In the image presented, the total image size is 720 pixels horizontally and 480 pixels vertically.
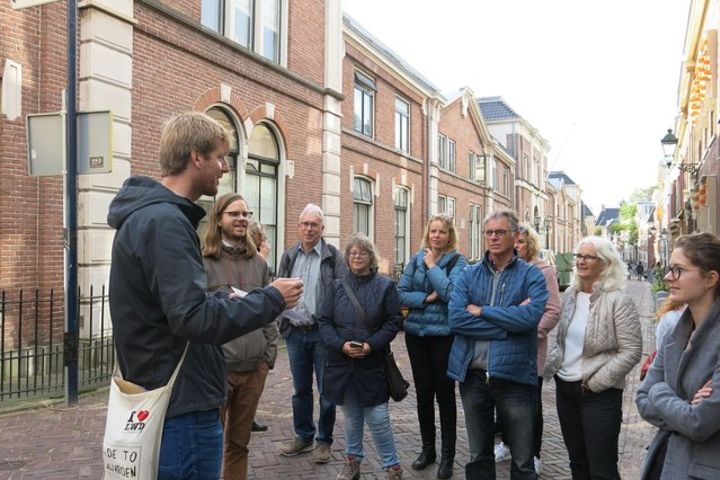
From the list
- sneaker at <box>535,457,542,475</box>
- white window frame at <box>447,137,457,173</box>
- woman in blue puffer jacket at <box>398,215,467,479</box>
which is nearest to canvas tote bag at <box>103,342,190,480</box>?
woman in blue puffer jacket at <box>398,215,467,479</box>

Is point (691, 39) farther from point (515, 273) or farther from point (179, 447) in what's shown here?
point (179, 447)

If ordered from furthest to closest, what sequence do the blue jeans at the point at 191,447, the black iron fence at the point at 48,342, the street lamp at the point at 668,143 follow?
the street lamp at the point at 668,143 → the black iron fence at the point at 48,342 → the blue jeans at the point at 191,447

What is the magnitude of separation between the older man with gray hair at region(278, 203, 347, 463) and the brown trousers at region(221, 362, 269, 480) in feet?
3.21

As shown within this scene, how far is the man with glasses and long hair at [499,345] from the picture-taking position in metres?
3.58

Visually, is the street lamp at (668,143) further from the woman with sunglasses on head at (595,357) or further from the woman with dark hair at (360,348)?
the woman with dark hair at (360,348)

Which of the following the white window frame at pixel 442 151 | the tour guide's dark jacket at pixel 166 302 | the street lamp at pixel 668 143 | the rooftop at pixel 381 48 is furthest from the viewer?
the white window frame at pixel 442 151

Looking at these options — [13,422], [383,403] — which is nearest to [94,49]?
[13,422]

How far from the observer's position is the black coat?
13.6 ft

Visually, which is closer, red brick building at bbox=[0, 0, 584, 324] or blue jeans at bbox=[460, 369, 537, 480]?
blue jeans at bbox=[460, 369, 537, 480]

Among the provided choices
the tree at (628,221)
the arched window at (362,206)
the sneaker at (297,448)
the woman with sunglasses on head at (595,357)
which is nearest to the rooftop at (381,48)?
the arched window at (362,206)

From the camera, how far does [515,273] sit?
3752mm

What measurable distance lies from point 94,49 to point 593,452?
782cm

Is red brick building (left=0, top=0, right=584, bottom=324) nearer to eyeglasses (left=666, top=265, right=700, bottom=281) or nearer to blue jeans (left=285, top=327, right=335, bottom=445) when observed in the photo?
blue jeans (left=285, top=327, right=335, bottom=445)

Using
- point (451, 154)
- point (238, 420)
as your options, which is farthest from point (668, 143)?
point (238, 420)
